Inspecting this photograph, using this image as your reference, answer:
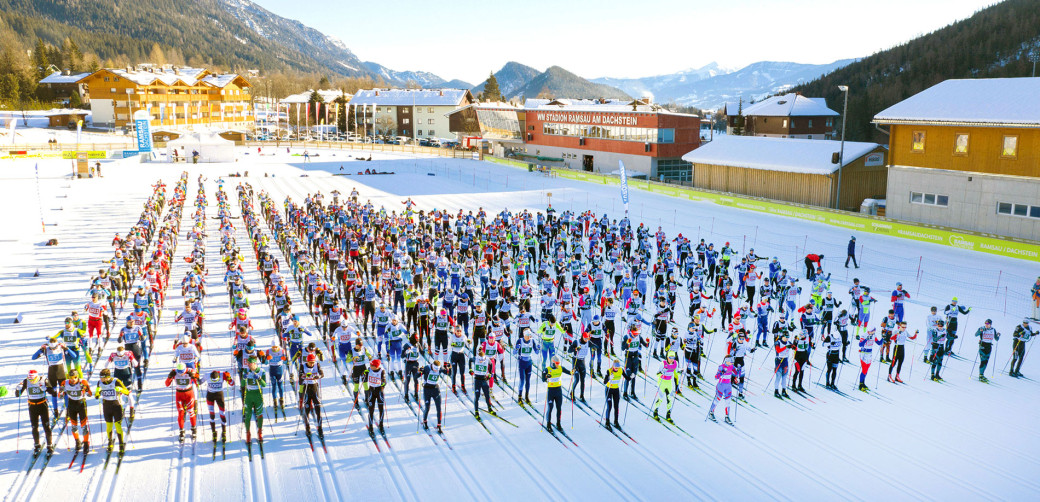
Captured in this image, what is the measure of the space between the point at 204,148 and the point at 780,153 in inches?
1944

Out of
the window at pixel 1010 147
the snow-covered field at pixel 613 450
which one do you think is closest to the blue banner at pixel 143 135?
the snow-covered field at pixel 613 450

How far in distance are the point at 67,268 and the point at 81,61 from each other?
415 feet

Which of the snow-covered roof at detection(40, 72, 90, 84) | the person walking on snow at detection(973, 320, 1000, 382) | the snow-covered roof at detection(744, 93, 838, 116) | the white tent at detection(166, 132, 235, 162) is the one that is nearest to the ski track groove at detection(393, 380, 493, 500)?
the person walking on snow at detection(973, 320, 1000, 382)

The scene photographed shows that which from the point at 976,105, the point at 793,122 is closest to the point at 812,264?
the point at 976,105

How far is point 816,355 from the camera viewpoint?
1512 centimetres

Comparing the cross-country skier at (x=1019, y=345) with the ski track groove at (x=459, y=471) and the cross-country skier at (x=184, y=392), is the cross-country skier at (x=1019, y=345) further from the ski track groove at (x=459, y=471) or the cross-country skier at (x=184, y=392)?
the cross-country skier at (x=184, y=392)

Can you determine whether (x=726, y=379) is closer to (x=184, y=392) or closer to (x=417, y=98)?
(x=184, y=392)

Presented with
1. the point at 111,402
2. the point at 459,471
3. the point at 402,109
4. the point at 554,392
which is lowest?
the point at 459,471

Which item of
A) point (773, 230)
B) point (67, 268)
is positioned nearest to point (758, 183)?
point (773, 230)

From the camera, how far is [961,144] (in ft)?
90.0

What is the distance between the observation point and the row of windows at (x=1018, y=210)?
2544 cm

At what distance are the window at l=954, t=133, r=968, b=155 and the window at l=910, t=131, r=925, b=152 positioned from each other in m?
1.39

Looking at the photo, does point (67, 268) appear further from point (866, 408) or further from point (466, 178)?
point (466, 178)

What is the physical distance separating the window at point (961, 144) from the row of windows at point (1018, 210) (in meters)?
2.58
